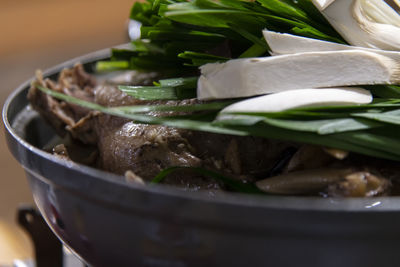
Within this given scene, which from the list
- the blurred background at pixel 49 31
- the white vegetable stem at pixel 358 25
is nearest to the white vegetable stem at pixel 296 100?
the white vegetable stem at pixel 358 25

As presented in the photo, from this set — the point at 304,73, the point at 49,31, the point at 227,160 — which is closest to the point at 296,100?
the point at 304,73

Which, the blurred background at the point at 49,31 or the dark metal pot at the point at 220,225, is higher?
the dark metal pot at the point at 220,225

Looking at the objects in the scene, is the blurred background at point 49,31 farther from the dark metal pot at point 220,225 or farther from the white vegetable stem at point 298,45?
the dark metal pot at point 220,225

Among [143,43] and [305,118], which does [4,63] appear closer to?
[143,43]

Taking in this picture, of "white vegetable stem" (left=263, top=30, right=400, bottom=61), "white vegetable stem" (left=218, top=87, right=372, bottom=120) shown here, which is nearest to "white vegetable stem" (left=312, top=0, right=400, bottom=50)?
"white vegetable stem" (left=263, top=30, right=400, bottom=61)

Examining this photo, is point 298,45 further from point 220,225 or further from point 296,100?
point 220,225

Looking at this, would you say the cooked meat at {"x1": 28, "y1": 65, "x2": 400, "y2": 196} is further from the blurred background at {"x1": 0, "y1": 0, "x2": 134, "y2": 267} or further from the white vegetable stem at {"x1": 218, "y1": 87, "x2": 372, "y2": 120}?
the blurred background at {"x1": 0, "y1": 0, "x2": 134, "y2": 267}
